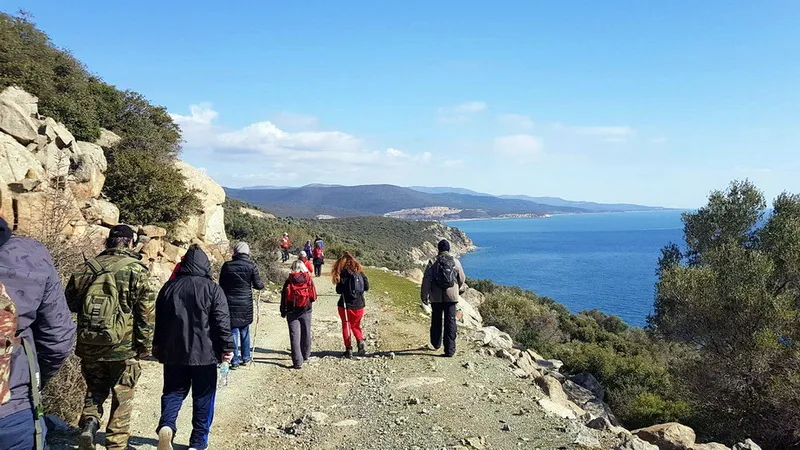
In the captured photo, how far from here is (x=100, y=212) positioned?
1180 centimetres

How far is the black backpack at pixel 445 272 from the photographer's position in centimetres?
888

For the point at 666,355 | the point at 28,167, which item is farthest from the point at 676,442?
the point at 666,355

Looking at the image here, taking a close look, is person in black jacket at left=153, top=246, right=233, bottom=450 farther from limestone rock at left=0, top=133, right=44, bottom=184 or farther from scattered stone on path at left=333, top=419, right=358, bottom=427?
limestone rock at left=0, top=133, right=44, bottom=184

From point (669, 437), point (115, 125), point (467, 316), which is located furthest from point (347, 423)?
point (115, 125)

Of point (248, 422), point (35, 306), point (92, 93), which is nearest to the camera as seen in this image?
point (35, 306)

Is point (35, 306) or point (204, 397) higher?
point (35, 306)

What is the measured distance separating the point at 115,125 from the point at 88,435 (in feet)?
51.0

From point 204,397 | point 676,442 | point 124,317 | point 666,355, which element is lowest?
point 666,355

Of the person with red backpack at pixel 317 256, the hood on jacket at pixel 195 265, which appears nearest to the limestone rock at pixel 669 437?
the hood on jacket at pixel 195 265

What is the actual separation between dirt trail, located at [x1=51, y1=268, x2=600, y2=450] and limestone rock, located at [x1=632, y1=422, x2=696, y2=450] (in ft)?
5.86

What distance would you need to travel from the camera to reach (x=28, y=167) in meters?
10.3

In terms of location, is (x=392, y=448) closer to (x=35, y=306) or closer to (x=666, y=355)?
(x=35, y=306)

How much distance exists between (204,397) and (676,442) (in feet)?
22.4

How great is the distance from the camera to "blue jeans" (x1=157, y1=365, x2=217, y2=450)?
477 cm
